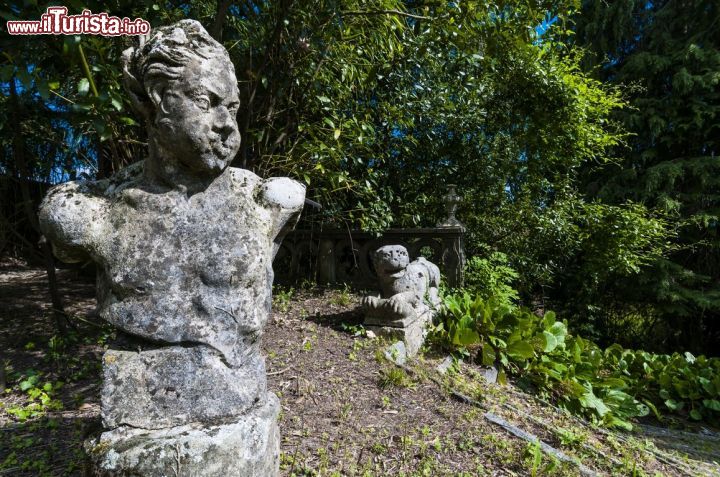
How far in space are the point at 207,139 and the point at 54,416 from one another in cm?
275

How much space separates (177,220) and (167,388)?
0.57 m

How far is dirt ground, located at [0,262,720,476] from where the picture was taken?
2715mm

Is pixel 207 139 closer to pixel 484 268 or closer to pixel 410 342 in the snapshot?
pixel 410 342

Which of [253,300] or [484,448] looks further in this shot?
[484,448]

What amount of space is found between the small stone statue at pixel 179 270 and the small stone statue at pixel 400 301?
2.84 meters

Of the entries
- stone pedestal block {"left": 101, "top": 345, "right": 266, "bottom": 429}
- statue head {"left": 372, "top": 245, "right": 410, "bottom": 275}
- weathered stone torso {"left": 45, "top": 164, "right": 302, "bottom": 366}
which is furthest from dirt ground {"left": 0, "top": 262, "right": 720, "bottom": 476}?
weathered stone torso {"left": 45, "top": 164, "right": 302, "bottom": 366}

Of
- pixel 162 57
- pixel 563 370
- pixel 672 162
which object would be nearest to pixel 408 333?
pixel 563 370

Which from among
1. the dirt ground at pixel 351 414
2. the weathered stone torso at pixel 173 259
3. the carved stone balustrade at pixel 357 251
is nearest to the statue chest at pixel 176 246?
the weathered stone torso at pixel 173 259

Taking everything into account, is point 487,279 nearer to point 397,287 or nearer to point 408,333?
point 397,287

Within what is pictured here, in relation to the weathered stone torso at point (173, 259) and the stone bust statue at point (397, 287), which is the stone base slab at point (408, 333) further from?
the weathered stone torso at point (173, 259)

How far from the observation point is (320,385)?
3.49 m

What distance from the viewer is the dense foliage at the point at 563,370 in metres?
4.64

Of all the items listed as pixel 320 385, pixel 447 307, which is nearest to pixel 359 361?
A: pixel 320 385

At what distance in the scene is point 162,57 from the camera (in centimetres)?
144
